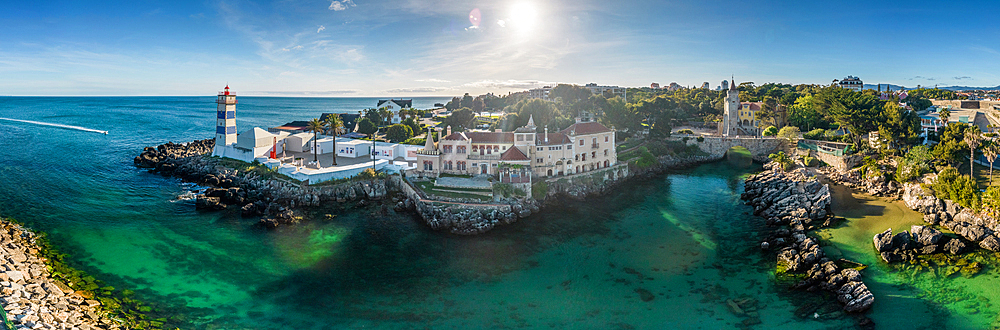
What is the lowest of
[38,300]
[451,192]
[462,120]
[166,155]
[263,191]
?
[38,300]

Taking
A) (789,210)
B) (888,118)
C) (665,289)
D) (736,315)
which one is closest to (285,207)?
(665,289)

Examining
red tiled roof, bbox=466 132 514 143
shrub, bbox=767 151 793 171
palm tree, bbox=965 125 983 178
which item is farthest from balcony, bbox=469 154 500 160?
palm tree, bbox=965 125 983 178

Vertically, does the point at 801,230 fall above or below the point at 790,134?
below

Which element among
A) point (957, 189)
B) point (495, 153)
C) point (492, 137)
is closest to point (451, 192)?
point (495, 153)

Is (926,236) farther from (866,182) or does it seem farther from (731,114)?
(731,114)

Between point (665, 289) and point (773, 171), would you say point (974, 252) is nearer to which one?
point (665, 289)

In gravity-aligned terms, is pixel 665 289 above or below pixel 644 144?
below

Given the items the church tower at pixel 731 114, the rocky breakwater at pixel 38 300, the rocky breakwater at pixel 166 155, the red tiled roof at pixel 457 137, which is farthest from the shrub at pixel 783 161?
the rocky breakwater at pixel 166 155

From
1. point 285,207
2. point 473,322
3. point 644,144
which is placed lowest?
point 473,322
